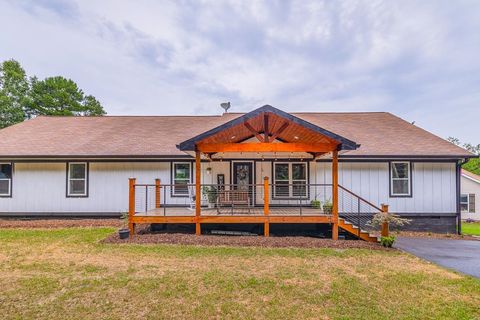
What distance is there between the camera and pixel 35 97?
27.8 m

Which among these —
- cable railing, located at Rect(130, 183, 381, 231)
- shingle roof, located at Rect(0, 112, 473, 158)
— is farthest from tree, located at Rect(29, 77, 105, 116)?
cable railing, located at Rect(130, 183, 381, 231)

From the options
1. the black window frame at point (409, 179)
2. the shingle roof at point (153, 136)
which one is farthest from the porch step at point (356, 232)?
the black window frame at point (409, 179)

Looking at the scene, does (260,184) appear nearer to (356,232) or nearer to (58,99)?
(356,232)

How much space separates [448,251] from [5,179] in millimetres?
15970

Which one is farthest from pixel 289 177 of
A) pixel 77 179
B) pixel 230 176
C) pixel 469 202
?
pixel 469 202

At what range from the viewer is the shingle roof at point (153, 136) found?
400 inches

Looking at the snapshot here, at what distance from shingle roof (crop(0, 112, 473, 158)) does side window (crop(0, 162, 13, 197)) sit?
68cm

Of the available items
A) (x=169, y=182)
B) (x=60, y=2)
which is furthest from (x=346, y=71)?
(x=60, y=2)

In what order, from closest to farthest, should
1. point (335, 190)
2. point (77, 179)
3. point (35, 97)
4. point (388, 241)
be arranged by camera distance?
point (388, 241), point (335, 190), point (77, 179), point (35, 97)

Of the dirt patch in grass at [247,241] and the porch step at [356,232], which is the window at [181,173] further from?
the porch step at [356,232]

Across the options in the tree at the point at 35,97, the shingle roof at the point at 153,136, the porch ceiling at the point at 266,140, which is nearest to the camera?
the porch ceiling at the point at 266,140

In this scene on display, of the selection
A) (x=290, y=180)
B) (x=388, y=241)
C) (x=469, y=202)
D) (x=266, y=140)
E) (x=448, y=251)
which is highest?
(x=266, y=140)

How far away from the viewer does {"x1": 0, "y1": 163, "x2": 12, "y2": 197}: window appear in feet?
34.3

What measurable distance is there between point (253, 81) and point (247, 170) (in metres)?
13.1
